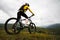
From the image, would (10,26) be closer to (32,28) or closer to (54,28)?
(32,28)

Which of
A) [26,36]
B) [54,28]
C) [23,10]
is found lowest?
[26,36]

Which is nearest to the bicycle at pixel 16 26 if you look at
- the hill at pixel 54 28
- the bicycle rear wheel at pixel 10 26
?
the bicycle rear wheel at pixel 10 26

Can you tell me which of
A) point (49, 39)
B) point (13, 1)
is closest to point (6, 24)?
point (13, 1)

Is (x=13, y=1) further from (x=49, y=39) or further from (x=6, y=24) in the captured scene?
(x=49, y=39)

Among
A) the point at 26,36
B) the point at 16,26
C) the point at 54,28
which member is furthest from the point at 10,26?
the point at 54,28

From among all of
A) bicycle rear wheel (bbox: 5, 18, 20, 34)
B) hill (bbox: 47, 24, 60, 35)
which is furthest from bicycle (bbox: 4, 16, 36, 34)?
hill (bbox: 47, 24, 60, 35)

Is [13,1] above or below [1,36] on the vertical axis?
above

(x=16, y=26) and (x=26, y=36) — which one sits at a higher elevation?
(x=16, y=26)

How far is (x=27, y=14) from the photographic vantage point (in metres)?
3.75

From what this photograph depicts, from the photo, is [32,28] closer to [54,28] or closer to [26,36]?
[26,36]

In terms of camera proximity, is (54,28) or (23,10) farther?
(54,28)

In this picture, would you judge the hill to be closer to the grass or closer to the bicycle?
the grass

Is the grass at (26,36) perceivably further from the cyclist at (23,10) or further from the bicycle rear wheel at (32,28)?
the cyclist at (23,10)

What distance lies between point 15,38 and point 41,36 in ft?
1.28
